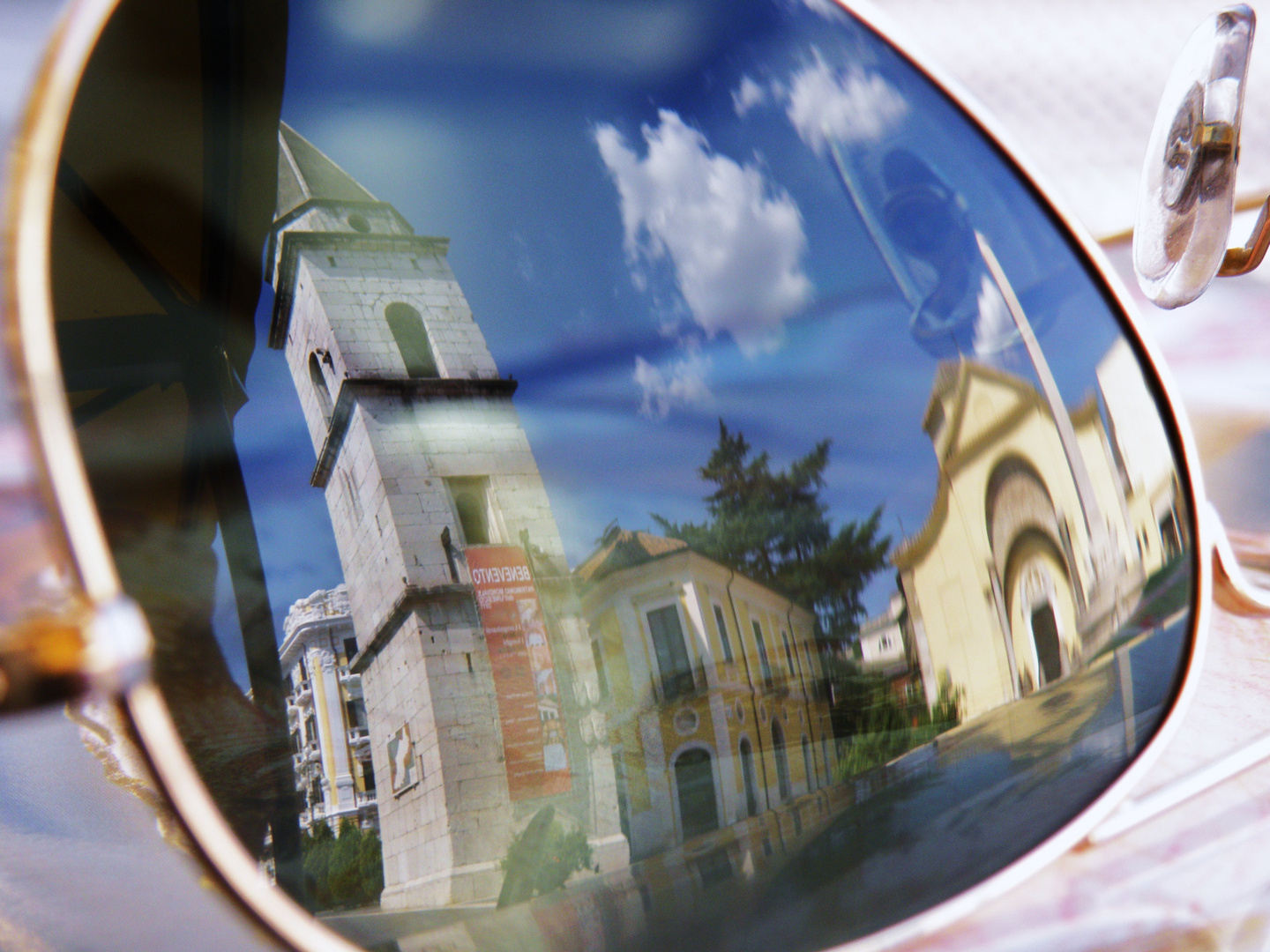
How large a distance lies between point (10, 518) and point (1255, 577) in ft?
2.75

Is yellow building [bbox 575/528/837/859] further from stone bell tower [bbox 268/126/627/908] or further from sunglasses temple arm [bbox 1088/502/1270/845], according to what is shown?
sunglasses temple arm [bbox 1088/502/1270/845]

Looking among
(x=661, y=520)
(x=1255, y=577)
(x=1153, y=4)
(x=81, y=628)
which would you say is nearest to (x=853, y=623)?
(x=661, y=520)

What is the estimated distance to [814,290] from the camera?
0.49m

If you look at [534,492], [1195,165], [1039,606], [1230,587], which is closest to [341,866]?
[534,492]

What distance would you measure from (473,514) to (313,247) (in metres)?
Result: 0.13

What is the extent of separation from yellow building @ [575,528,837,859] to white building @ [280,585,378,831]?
99mm

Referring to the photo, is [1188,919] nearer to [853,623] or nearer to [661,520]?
[853,623]

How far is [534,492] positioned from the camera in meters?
0.40

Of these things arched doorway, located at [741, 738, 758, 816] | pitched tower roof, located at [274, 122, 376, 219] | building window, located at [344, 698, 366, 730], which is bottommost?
arched doorway, located at [741, 738, 758, 816]

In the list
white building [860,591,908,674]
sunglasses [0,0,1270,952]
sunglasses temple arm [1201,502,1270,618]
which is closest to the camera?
sunglasses [0,0,1270,952]

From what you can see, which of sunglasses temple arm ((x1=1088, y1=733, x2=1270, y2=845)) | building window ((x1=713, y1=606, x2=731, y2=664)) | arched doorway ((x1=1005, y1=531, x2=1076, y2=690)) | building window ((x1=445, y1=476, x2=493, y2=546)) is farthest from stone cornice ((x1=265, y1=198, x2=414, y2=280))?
sunglasses temple arm ((x1=1088, y1=733, x2=1270, y2=845))

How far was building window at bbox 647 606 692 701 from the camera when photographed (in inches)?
16.1

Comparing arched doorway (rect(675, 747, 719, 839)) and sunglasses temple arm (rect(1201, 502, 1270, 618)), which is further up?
sunglasses temple arm (rect(1201, 502, 1270, 618))

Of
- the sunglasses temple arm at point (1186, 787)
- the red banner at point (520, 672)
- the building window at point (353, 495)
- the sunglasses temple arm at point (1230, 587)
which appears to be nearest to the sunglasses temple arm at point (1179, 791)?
the sunglasses temple arm at point (1186, 787)
